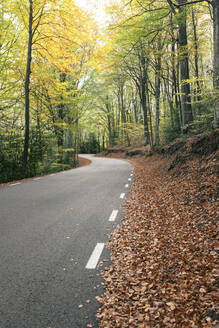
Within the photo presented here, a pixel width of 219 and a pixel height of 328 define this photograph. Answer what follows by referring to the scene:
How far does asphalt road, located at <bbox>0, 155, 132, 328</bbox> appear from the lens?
8.95 ft

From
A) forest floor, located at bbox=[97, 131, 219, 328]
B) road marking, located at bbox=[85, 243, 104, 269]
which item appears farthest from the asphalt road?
forest floor, located at bbox=[97, 131, 219, 328]

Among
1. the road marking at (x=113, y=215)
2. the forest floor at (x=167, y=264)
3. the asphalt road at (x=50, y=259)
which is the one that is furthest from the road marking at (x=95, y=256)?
the road marking at (x=113, y=215)

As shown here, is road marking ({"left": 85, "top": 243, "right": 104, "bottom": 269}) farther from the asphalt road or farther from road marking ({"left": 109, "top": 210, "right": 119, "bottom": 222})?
road marking ({"left": 109, "top": 210, "right": 119, "bottom": 222})

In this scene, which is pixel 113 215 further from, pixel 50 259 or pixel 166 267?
pixel 166 267

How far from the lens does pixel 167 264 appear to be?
3789 millimetres

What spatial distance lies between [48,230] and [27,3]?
47.8ft

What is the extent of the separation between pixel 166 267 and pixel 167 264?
0.08 m

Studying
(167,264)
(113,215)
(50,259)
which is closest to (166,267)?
(167,264)

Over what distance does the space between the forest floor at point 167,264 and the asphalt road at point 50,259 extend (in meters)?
0.28

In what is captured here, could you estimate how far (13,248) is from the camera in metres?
4.39

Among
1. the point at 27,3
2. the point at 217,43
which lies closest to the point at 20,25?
the point at 27,3

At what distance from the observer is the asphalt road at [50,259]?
273cm

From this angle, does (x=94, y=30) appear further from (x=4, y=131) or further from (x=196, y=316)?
(x=196, y=316)

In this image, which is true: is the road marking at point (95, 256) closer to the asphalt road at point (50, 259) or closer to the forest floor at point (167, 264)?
the asphalt road at point (50, 259)
